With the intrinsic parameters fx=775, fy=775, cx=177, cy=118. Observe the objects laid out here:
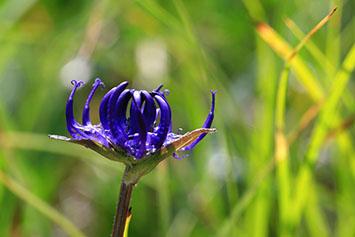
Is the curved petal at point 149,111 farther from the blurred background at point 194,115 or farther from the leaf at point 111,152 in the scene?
the blurred background at point 194,115

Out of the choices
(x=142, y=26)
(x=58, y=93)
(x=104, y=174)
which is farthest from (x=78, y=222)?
(x=142, y=26)

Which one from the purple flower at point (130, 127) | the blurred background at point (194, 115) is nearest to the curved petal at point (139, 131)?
the purple flower at point (130, 127)

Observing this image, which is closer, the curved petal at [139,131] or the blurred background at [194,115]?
the curved petal at [139,131]

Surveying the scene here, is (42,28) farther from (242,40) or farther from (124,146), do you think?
(124,146)

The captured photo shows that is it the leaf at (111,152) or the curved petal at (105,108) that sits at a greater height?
the curved petal at (105,108)

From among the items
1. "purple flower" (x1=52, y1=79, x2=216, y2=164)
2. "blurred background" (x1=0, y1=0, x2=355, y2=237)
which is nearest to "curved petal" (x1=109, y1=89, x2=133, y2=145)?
"purple flower" (x1=52, y1=79, x2=216, y2=164)

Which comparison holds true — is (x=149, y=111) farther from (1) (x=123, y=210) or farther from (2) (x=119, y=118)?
(1) (x=123, y=210)

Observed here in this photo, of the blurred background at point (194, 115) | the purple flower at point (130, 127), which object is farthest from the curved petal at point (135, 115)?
the blurred background at point (194, 115)
